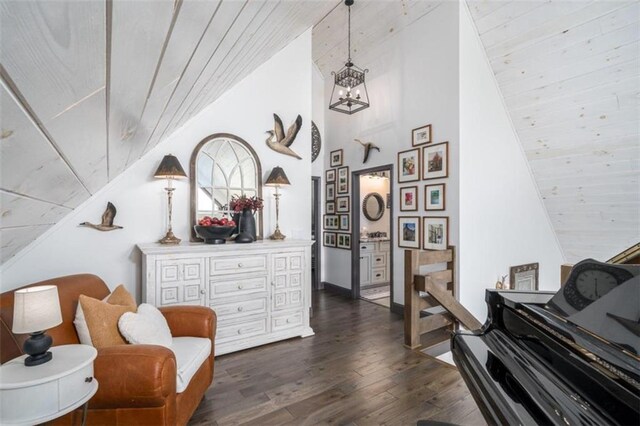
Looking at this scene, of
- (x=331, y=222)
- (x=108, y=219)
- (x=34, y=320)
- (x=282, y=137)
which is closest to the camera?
(x=34, y=320)

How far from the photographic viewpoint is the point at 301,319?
333 centimetres

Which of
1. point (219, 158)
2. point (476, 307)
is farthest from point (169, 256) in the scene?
point (476, 307)

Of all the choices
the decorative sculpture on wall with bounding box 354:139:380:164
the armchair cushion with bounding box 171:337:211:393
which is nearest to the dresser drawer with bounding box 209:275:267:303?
the armchair cushion with bounding box 171:337:211:393

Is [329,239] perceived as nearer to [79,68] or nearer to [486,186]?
[486,186]

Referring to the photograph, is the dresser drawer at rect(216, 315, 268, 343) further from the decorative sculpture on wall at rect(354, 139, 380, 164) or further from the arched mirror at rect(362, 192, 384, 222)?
the arched mirror at rect(362, 192, 384, 222)

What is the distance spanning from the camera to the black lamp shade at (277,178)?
3389 mm

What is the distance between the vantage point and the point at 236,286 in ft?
9.56

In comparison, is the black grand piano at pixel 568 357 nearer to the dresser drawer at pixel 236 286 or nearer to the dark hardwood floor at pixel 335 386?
the dark hardwood floor at pixel 335 386

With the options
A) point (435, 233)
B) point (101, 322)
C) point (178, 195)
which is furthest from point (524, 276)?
point (101, 322)

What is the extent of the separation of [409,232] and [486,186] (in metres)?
1.06

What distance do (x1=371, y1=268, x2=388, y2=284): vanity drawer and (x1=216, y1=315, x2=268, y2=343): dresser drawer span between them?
287cm

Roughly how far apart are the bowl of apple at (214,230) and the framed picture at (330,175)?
2783 mm

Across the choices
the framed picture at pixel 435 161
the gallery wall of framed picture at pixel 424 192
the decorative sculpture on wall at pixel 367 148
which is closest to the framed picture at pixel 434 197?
the gallery wall of framed picture at pixel 424 192

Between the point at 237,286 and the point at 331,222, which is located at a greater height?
the point at 331,222
